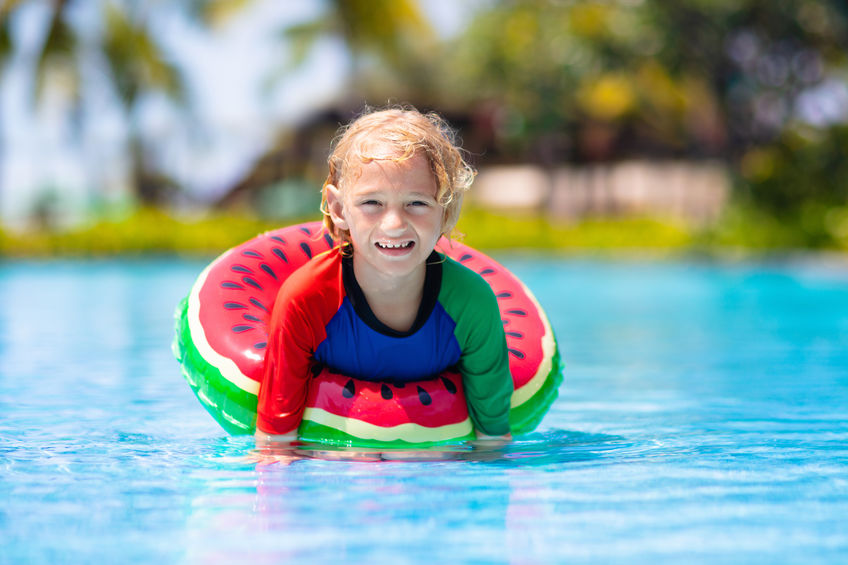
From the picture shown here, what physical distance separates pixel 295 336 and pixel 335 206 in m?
0.43

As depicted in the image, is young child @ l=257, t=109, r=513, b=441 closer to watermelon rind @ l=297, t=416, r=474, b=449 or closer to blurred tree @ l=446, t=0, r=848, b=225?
watermelon rind @ l=297, t=416, r=474, b=449

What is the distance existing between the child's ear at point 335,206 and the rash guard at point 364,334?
107 mm

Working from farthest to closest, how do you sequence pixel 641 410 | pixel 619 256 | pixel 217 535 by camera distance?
pixel 619 256 < pixel 641 410 < pixel 217 535

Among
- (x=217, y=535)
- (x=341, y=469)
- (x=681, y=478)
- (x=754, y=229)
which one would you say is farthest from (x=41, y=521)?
(x=754, y=229)

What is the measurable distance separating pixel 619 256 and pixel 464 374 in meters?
18.9

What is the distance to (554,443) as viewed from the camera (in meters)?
4.07

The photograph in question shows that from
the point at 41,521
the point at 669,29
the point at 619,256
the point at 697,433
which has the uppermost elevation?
the point at 669,29

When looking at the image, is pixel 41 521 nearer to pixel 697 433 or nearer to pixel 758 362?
pixel 697 433

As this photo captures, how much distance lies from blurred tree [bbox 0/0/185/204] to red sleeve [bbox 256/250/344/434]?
2226cm

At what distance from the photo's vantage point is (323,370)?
3.65 meters

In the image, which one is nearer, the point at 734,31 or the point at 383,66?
the point at 734,31

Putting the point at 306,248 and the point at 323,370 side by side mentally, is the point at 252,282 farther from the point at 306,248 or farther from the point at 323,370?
the point at 323,370

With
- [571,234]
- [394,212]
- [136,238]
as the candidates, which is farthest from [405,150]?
[571,234]

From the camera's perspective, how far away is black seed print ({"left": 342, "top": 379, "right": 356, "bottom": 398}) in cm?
359
